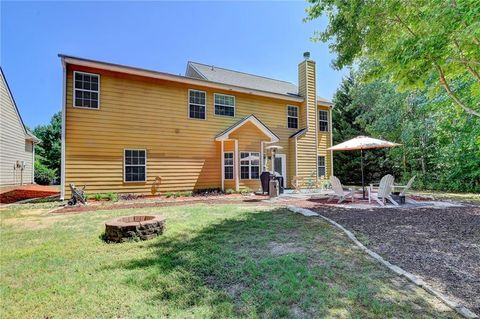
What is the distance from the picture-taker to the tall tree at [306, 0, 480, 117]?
434cm

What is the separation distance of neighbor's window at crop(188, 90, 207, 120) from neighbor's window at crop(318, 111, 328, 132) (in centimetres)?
797

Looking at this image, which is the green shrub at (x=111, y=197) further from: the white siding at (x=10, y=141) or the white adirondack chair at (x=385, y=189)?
the white adirondack chair at (x=385, y=189)

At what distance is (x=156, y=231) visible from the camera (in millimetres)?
5051

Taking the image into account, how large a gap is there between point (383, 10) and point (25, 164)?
76.0ft

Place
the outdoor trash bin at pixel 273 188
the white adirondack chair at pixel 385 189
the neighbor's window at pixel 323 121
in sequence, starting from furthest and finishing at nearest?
the neighbor's window at pixel 323 121, the outdoor trash bin at pixel 273 188, the white adirondack chair at pixel 385 189

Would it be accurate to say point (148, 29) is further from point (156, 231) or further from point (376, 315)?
point (376, 315)

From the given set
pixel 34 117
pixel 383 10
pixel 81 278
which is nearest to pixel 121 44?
pixel 383 10

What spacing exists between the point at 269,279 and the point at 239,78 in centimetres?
1481

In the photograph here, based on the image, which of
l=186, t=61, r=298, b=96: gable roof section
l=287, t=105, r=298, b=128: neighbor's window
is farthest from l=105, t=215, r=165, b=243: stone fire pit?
l=287, t=105, r=298, b=128: neighbor's window

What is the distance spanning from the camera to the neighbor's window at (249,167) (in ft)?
44.8

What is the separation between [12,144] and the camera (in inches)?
627

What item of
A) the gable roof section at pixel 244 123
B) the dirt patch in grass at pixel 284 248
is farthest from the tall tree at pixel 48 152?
the dirt patch in grass at pixel 284 248

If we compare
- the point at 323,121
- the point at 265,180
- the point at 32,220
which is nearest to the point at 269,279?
the point at 32,220

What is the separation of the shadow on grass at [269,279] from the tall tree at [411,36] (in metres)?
3.67
